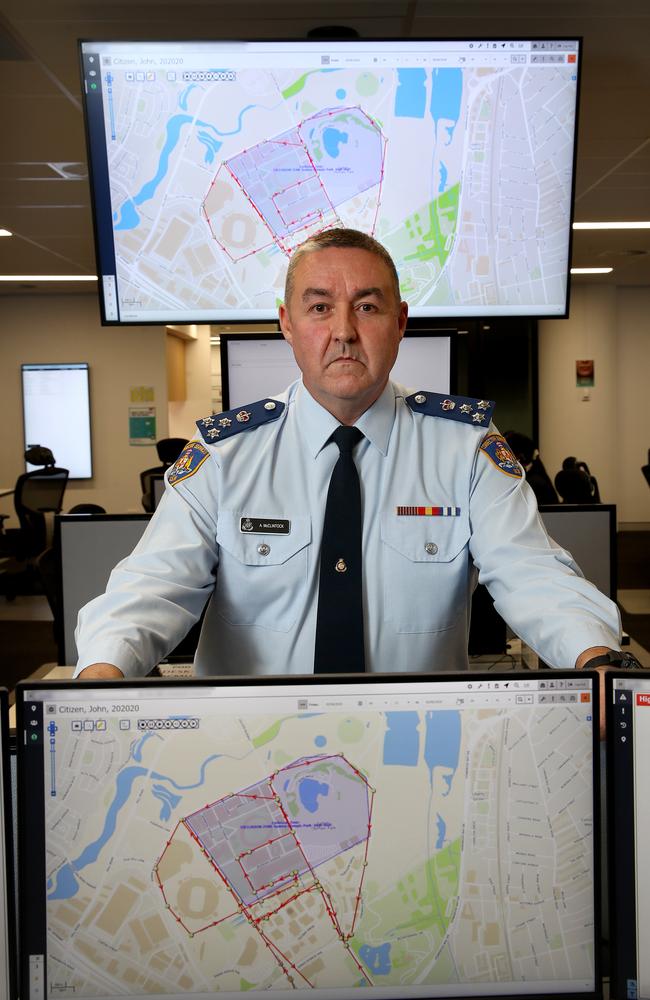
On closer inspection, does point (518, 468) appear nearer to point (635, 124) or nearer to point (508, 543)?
point (508, 543)

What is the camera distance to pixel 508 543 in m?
1.52

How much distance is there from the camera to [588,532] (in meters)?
2.62

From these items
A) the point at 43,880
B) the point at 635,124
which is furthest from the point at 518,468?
the point at 635,124

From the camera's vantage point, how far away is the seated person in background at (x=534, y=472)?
434 centimetres

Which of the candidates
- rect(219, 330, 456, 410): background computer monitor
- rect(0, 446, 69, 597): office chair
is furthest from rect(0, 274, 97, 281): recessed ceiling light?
rect(219, 330, 456, 410): background computer monitor

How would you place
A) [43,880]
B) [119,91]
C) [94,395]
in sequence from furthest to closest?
[94,395]
[119,91]
[43,880]

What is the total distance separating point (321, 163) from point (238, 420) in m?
0.88

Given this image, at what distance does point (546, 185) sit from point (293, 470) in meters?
1.11

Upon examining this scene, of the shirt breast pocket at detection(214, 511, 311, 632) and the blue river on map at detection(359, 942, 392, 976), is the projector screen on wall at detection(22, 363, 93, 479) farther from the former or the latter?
the blue river on map at detection(359, 942, 392, 976)

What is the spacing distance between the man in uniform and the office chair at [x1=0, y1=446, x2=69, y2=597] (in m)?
5.20

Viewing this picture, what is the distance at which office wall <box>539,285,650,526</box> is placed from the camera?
425 inches

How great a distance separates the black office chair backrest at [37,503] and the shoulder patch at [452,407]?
5347 mm

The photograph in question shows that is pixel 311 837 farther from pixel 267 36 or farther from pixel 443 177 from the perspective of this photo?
pixel 267 36

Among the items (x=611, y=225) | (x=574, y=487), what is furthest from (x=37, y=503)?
(x=611, y=225)
